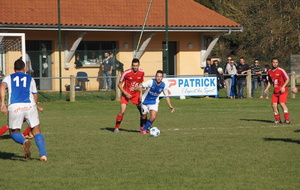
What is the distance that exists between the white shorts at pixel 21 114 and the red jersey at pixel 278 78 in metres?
8.74

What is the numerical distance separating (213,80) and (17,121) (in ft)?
59.4

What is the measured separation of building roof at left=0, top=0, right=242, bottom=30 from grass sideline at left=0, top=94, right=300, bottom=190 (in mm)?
10169

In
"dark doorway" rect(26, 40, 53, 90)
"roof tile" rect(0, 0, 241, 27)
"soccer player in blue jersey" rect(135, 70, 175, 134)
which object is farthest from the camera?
"roof tile" rect(0, 0, 241, 27)

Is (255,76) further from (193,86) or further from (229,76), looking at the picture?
(193,86)

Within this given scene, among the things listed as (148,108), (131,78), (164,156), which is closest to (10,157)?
(164,156)

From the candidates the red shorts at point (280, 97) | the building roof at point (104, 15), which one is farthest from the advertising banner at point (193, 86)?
the red shorts at point (280, 97)

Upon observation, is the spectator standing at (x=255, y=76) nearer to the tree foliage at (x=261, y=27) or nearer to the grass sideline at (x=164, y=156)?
the grass sideline at (x=164, y=156)

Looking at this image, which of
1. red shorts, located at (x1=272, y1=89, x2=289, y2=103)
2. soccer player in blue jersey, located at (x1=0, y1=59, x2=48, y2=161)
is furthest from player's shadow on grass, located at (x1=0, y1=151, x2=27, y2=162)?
red shorts, located at (x1=272, y1=89, x2=289, y2=103)

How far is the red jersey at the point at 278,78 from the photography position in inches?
682

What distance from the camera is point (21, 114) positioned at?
10289 millimetres

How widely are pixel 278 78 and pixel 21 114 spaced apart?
29.8ft

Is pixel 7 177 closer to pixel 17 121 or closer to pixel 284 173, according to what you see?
pixel 17 121

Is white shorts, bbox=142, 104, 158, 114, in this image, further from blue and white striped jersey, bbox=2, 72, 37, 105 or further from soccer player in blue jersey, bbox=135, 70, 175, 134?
blue and white striped jersey, bbox=2, 72, 37, 105

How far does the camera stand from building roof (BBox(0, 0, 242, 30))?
28438mm
